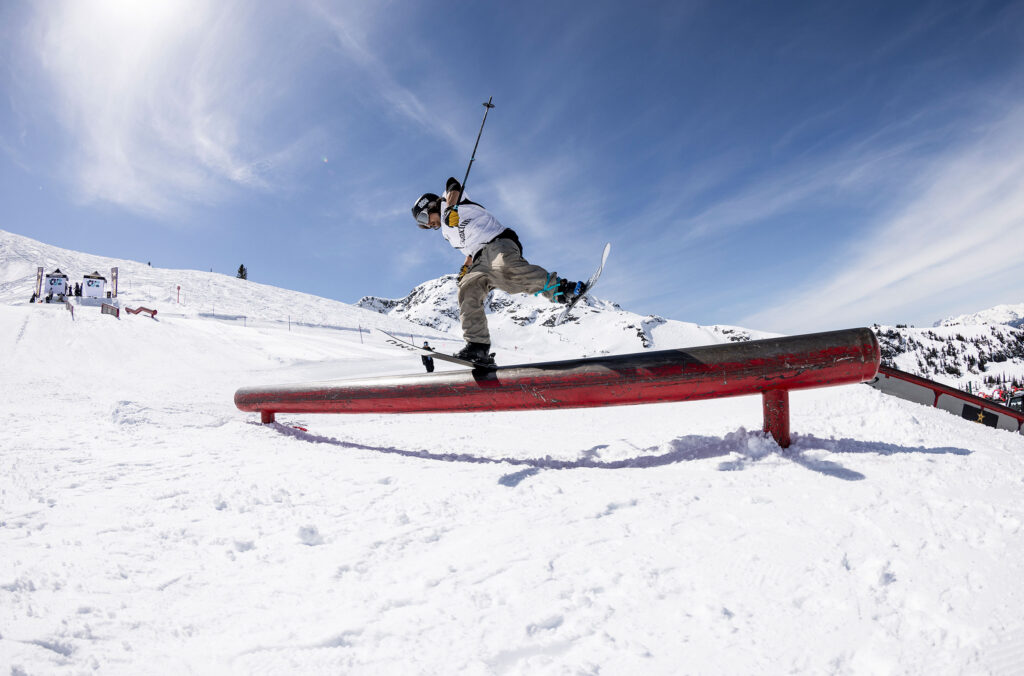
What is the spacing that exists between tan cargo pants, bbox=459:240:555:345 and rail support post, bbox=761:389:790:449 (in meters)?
2.17

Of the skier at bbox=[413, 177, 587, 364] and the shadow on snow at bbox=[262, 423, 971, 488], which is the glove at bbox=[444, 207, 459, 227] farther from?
the shadow on snow at bbox=[262, 423, 971, 488]

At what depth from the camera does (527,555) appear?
81.4 inches

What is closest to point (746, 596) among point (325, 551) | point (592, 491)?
point (592, 491)

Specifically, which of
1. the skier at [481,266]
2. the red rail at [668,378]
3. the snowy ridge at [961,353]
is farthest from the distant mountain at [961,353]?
the skier at [481,266]

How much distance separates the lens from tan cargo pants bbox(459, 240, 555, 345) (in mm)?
4715

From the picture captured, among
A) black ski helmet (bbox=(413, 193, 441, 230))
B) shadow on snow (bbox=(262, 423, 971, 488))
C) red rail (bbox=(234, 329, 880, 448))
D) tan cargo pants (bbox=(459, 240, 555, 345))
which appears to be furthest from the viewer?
black ski helmet (bbox=(413, 193, 441, 230))

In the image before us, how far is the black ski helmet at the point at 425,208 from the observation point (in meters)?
5.07

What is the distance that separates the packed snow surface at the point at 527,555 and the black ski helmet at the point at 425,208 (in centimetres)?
264

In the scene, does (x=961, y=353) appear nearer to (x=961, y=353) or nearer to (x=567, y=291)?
(x=961, y=353)

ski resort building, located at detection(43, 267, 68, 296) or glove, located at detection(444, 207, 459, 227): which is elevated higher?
Result: ski resort building, located at detection(43, 267, 68, 296)

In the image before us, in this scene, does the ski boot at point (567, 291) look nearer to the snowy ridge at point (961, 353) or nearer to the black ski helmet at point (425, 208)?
the black ski helmet at point (425, 208)

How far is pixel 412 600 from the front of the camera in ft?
5.80

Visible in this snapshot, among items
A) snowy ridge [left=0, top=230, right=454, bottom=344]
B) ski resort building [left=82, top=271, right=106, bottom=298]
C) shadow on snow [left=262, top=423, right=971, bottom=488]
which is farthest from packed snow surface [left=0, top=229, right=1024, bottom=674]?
ski resort building [left=82, top=271, right=106, bottom=298]

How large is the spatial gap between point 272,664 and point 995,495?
139 inches
